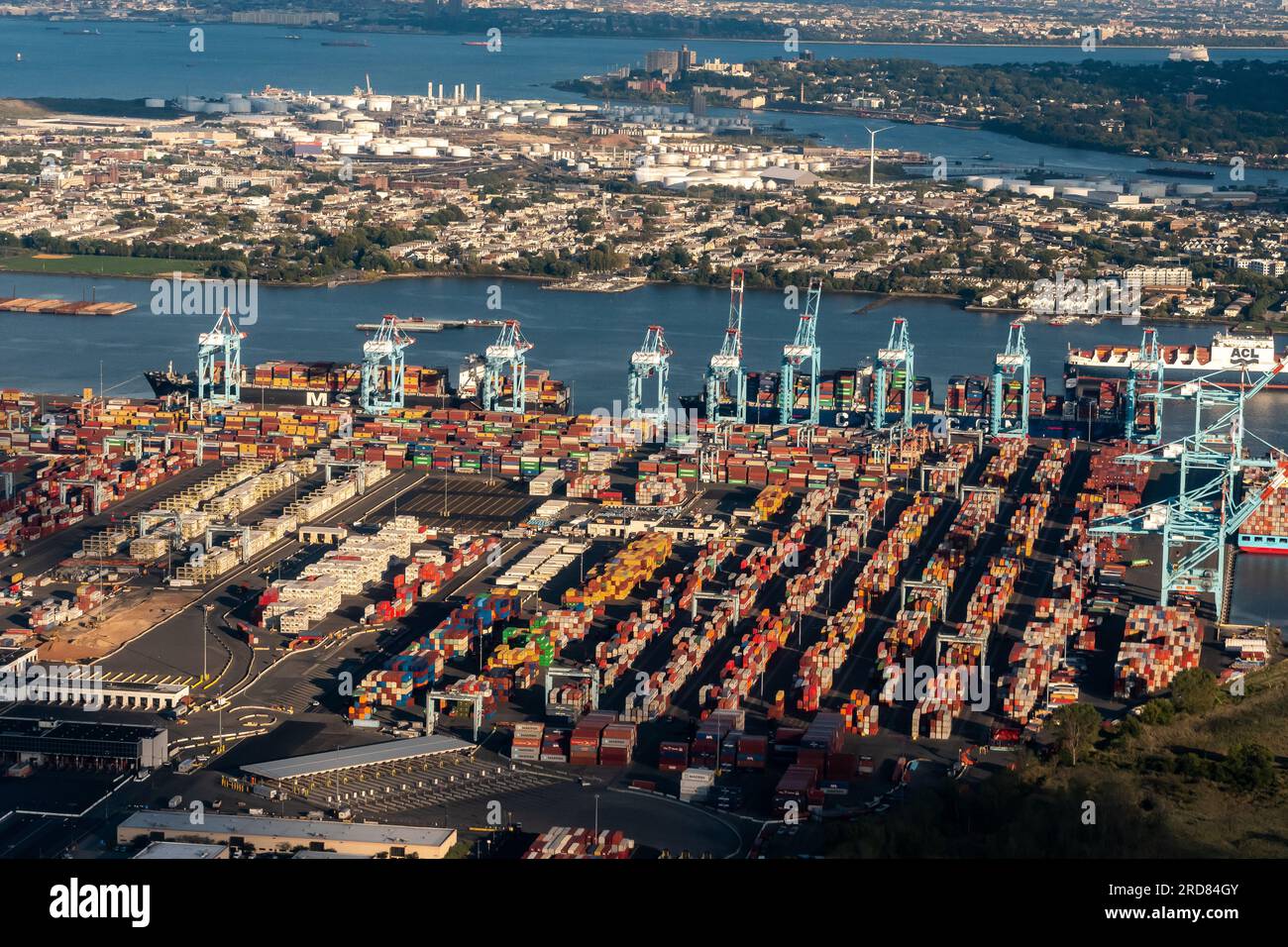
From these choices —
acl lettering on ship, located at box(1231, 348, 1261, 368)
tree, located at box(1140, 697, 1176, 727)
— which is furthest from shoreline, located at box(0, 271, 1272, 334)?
tree, located at box(1140, 697, 1176, 727)

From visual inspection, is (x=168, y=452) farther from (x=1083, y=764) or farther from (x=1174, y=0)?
(x=1174, y=0)

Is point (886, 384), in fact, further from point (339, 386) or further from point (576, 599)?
point (576, 599)

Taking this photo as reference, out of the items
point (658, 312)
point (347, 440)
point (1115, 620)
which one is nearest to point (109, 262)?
point (658, 312)

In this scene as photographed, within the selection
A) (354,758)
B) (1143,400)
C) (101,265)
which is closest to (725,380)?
(1143,400)

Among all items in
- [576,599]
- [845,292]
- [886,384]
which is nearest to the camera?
[576,599]

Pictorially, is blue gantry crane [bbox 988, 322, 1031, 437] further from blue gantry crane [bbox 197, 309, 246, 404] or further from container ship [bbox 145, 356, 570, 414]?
blue gantry crane [bbox 197, 309, 246, 404]
